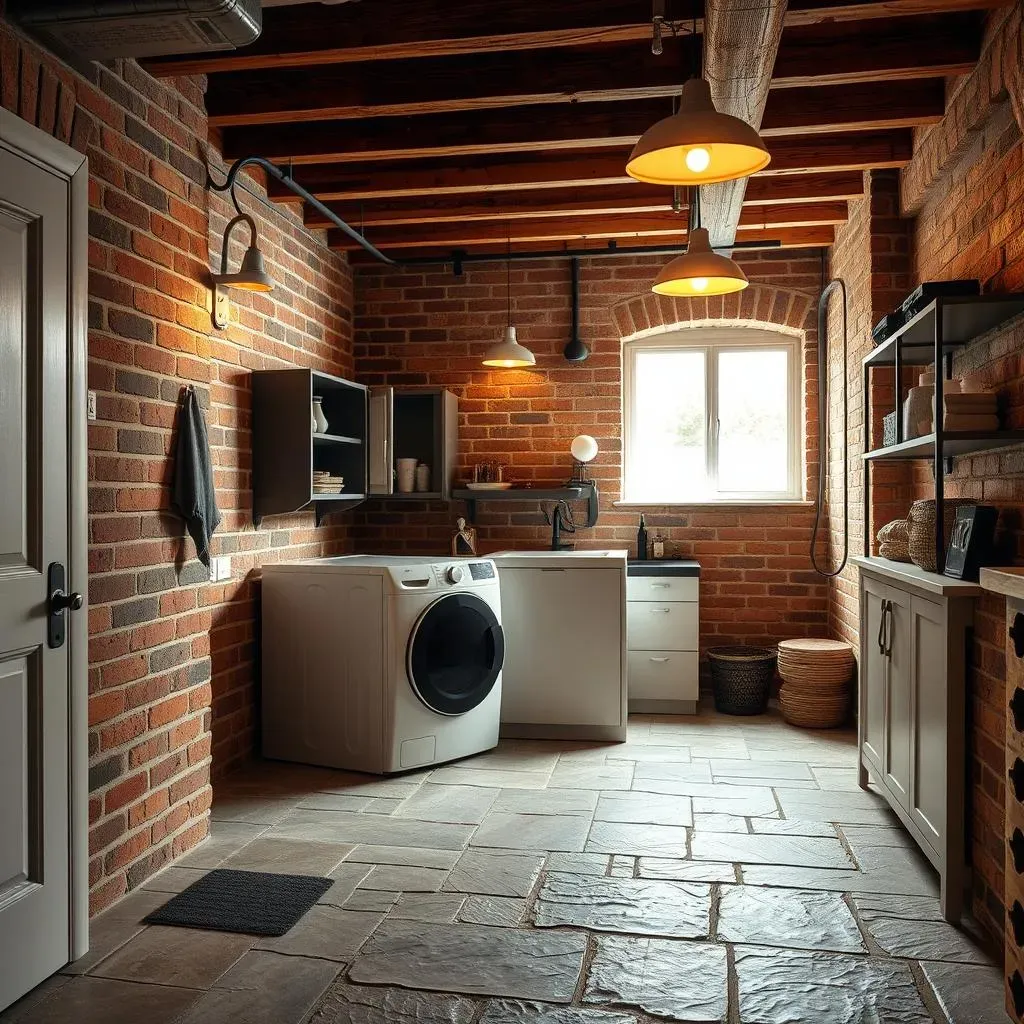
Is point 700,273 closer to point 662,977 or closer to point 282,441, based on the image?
point 282,441

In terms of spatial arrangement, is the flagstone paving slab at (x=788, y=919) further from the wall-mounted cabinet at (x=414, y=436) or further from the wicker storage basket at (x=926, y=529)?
the wall-mounted cabinet at (x=414, y=436)

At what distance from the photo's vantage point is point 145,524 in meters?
2.79

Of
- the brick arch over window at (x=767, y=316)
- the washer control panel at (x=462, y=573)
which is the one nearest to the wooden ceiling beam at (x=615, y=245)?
the brick arch over window at (x=767, y=316)

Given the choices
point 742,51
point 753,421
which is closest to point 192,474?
point 742,51

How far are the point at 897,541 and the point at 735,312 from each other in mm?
2335

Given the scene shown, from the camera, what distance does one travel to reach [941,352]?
2.66m

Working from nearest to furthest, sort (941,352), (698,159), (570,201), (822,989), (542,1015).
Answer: (542,1015)
(822,989)
(698,159)
(941,352)
(570,201)

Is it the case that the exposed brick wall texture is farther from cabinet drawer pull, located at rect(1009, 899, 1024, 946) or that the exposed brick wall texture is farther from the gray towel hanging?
the gray towel hanging

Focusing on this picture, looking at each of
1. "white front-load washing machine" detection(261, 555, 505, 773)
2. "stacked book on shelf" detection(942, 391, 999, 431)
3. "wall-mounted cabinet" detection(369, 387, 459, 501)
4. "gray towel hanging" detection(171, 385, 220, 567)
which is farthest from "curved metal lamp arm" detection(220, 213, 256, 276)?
"stacked book on shelf" detection(942, 391, 999, 431)

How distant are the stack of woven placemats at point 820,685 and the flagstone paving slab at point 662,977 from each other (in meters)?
2.47

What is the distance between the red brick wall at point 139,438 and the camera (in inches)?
101

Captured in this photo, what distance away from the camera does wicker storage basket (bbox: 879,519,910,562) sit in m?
3.35

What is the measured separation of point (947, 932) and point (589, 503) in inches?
127

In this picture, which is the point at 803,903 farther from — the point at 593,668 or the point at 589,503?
the point at 589,503
